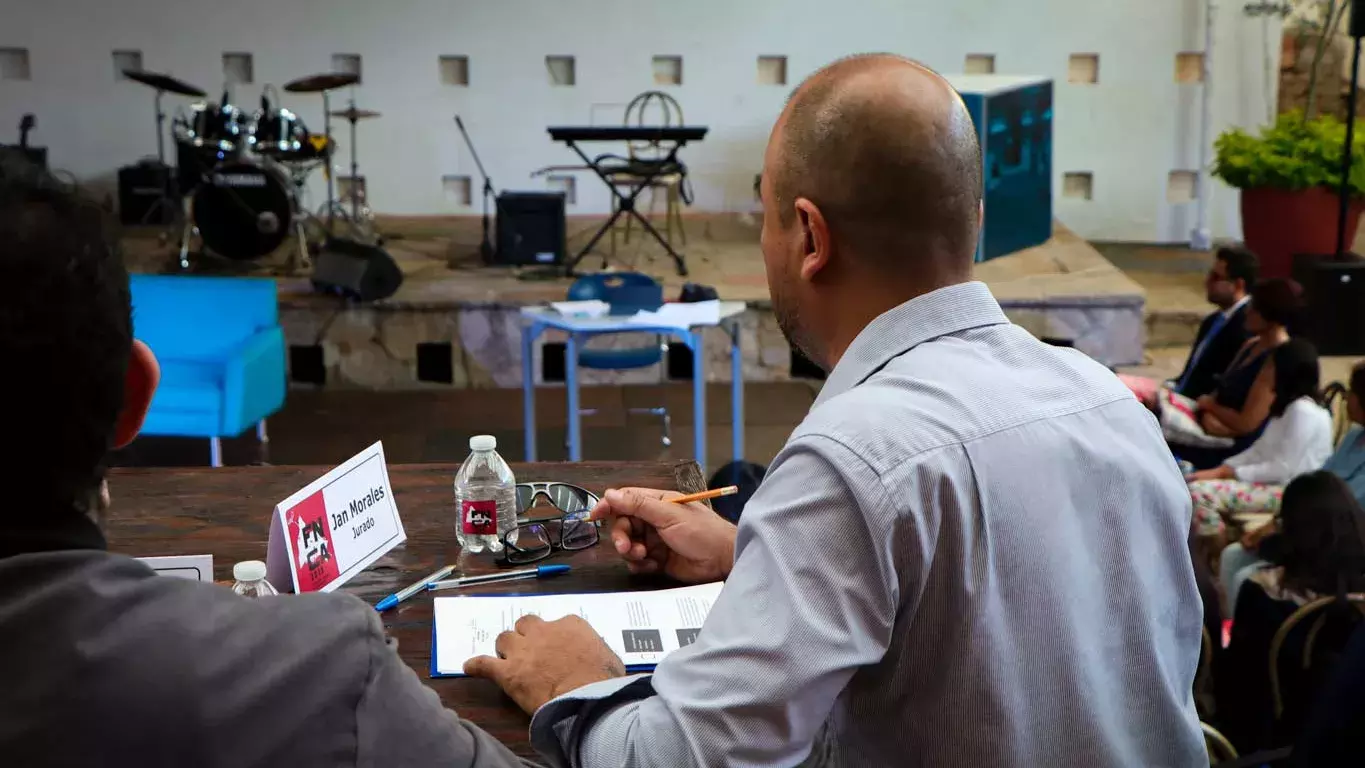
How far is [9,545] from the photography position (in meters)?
0.81

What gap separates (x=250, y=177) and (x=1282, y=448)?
5.11 meters

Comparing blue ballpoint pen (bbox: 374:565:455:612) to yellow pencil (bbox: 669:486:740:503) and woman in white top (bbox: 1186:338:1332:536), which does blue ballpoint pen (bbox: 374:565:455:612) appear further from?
woman in white top (bbox: 1186:338:1332:536)

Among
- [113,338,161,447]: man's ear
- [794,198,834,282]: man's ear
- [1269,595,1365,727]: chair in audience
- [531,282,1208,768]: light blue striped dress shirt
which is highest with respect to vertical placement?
[794,198,834,282]: man's ear

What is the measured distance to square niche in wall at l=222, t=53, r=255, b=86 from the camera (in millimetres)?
8406

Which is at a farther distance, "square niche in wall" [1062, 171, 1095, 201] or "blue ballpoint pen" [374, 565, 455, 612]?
"square niche in wall" [1062, 171, 1095, 201]

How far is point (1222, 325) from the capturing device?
446 cm

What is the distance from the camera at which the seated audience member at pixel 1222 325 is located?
4.44m

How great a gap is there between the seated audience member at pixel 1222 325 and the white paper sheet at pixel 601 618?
305 cm

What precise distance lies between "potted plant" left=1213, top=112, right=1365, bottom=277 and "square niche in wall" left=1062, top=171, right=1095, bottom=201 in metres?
1.19

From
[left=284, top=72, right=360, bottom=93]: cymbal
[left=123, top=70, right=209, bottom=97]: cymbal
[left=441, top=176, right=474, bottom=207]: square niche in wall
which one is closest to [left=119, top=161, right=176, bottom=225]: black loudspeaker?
[left=123, top=70, right=209, bottom=97]: cymbal

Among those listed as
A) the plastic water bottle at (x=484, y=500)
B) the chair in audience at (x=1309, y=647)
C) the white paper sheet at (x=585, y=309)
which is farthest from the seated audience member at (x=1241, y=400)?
the plastic water bottle at (x=484, y=500)

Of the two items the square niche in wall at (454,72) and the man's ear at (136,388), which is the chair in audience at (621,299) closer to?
the square niche in wall at (454,72)

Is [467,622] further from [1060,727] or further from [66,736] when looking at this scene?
[66,736]

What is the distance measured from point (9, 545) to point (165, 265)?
6.96 m
